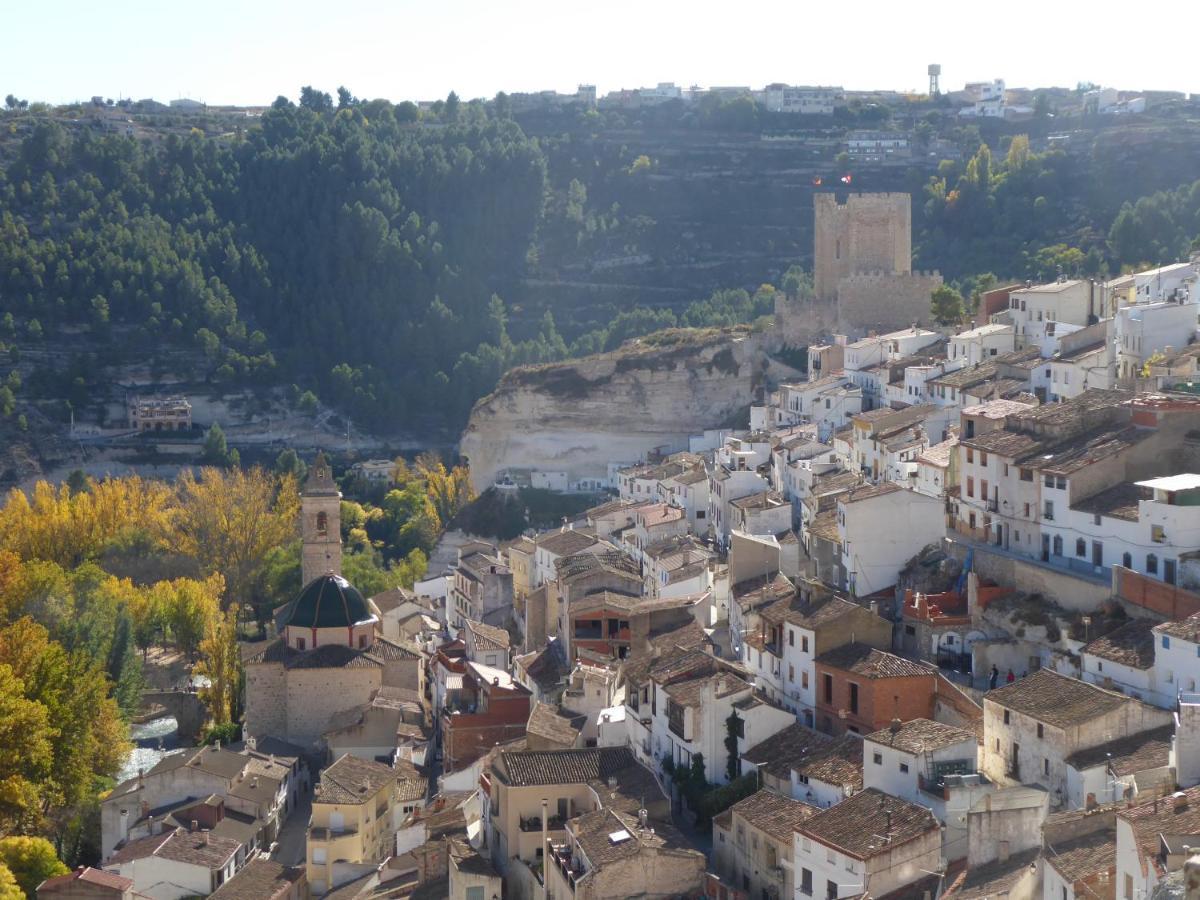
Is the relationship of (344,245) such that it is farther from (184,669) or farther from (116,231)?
(184,669)

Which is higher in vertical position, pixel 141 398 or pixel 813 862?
pixel 813 862

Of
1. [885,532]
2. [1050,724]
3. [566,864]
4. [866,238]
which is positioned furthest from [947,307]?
[566,864]

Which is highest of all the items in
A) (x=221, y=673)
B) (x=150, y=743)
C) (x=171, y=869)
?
(x=171, y=869)

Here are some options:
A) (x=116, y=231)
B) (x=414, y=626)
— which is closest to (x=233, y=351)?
(x=116, y=231)

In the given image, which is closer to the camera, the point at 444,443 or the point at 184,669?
the point at 184,669

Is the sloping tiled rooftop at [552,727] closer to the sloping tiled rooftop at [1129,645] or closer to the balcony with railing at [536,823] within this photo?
the balcony with railing at [536,823]

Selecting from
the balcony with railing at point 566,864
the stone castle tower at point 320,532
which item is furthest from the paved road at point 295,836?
A: the balcony with railing at point 566,864

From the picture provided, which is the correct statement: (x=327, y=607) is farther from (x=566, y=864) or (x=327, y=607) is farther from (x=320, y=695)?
(x=566, y=864)
